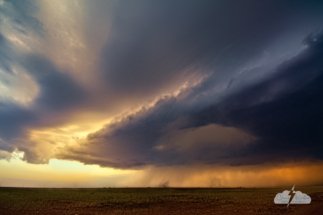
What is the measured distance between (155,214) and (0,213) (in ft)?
75.9

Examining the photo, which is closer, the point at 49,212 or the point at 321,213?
the point at 321,213

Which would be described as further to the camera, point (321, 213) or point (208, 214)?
point (208, 214)

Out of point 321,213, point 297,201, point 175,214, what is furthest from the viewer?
point 297,201

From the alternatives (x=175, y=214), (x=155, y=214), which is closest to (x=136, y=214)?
(x=155, y=214)

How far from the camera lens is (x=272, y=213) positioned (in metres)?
27.4

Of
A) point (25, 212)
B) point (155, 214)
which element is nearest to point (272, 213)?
point (155, 214)

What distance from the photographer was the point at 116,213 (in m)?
30.0

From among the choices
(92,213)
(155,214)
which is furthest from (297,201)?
(92,213)

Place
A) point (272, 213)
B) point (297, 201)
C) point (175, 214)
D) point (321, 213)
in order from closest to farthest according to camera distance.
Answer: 1. point (321, 213)
2. point (272, 213)
3. point (175, 214)
4. point (297, 201)

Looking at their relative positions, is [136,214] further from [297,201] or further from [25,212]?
[297,201]

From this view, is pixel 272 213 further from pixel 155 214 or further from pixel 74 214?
pixel 74 214

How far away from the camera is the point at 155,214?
96.2 ft

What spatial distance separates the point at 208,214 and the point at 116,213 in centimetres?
1369

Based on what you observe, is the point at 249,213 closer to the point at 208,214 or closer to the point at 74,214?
the point at 208,214
